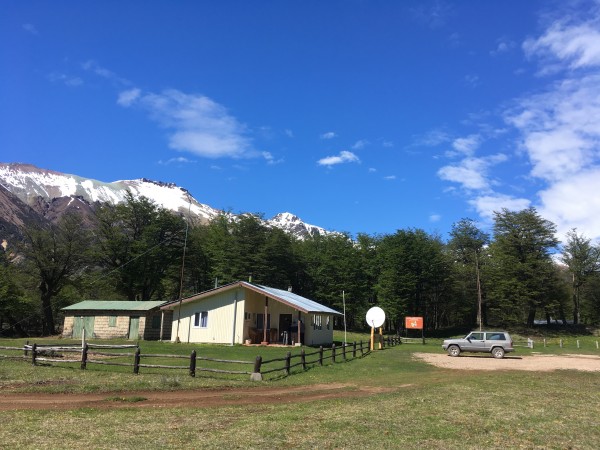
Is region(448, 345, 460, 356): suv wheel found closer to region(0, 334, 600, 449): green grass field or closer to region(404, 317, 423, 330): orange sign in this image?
region(0, 334, 600, 449): green grass field

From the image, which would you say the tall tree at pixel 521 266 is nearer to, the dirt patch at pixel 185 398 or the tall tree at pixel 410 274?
the tall tree at pixel 410 274

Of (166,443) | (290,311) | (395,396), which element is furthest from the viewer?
(290,311)

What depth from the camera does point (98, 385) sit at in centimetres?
1394

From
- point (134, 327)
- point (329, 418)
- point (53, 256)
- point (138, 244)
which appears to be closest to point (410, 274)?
point (138, 244)

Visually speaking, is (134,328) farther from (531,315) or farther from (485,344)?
(531,315)

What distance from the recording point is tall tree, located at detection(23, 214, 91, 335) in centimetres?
5456

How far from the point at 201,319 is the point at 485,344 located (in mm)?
20378

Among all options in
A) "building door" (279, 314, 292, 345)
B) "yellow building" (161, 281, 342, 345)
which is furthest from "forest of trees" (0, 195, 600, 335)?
"building door" (279, 314, 292, 345)

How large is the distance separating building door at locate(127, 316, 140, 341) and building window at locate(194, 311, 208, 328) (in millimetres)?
7048

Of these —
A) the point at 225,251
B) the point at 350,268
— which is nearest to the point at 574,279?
the point at 350,268

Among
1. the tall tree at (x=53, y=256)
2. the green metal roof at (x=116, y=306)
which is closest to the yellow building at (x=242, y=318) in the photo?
the green metal roof at (x=116, y=306)

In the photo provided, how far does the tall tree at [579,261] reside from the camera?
69812mm

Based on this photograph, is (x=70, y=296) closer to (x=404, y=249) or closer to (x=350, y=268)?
(x=350, y=268)

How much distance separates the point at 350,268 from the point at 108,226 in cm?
3468
